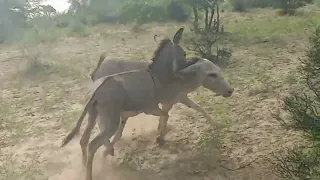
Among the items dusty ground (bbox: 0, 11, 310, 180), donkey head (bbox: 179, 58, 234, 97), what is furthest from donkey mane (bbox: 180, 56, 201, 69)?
dusty ground (bbox: 0, 11, 310, 180)

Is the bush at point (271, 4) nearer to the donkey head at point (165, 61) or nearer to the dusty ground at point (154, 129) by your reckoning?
the dusty ground at point (154, 129)

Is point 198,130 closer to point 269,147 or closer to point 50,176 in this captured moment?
point 269,147

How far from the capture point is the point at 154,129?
8203 millimetres

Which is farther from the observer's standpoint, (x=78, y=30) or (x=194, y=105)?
(x=78, y=30)

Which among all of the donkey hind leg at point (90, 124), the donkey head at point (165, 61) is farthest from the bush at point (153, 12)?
the donkey hind leg at point (90, 124)

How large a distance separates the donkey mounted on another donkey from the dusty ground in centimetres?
47

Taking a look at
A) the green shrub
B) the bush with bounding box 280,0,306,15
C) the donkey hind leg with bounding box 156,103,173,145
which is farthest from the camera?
the bush with bounding box 280,0,306,15

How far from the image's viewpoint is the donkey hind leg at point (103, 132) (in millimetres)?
6281

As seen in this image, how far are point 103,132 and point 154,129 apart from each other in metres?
2.02

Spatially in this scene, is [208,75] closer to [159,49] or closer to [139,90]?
[159,49]

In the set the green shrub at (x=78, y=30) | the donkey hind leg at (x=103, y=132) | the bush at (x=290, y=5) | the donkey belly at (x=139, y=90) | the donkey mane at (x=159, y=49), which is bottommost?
the green shrub at (x=78, y=30)

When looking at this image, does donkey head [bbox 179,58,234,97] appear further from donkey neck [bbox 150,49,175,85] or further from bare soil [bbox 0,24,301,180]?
bare soil [bbox 0,24,301,180]

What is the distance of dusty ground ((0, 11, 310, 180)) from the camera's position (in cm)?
683

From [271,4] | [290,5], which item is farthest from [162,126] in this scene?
[271,4]
